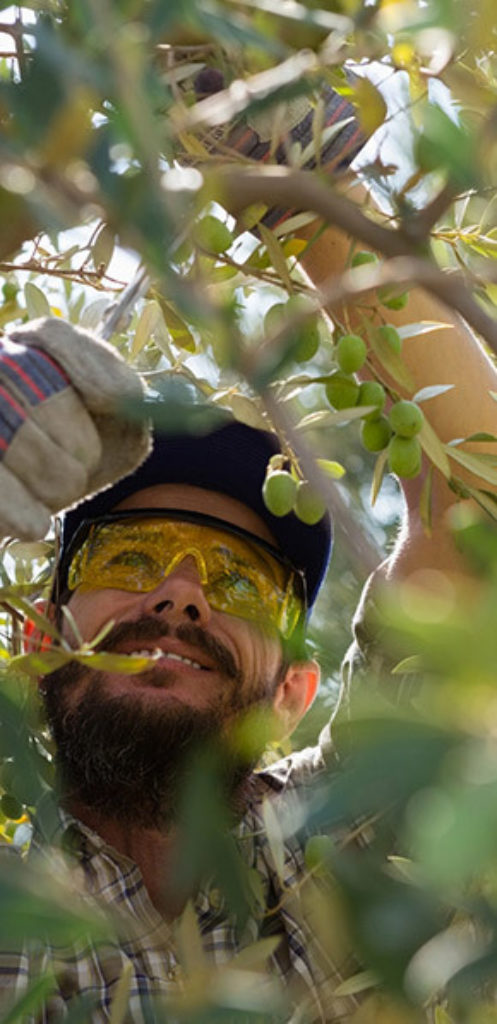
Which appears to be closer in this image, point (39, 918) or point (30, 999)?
point (39, 918)

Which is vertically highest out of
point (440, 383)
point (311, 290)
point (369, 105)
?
point (369, 105)

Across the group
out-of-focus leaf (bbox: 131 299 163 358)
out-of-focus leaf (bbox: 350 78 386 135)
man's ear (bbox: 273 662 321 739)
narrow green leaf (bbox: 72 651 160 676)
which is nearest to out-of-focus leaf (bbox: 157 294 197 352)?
→ out-of-focus leaf (bbox: 131 299 163 358)

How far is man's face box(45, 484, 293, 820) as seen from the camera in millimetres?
2221

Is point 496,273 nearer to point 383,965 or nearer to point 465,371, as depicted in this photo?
point 383,965

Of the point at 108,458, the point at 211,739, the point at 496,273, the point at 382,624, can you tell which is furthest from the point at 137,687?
the point at 382,624

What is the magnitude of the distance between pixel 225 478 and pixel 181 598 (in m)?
0.23

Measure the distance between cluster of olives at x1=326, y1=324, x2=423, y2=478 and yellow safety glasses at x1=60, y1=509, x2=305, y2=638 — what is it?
0.94 metres

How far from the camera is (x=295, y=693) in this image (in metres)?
2.59

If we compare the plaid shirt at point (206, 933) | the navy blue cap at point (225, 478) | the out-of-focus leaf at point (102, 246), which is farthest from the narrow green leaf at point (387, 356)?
the navy blue cap at point (225, 478)

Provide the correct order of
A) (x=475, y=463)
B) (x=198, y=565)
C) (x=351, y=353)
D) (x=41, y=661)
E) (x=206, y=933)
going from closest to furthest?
1. (x=41, y=661)
2. (x=351, y=353)
3. (x=475, y=463)
4. (x=206, y=933)
5. (x=198, y=565)

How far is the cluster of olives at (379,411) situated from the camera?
1.35 meters

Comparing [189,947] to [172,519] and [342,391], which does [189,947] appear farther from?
[172,519]

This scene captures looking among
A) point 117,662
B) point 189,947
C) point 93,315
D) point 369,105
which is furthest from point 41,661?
point 93,315

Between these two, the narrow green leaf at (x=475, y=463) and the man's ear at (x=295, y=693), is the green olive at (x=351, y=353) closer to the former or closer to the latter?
the narrow green leaf at (x=475, y=463)
